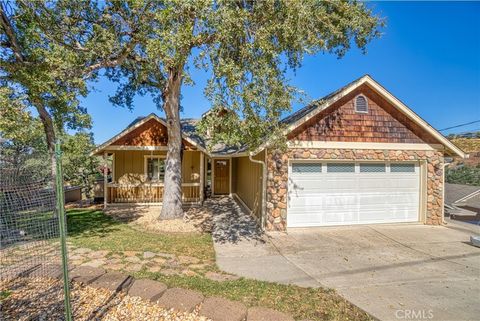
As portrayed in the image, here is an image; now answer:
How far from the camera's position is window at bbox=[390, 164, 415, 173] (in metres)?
9.43

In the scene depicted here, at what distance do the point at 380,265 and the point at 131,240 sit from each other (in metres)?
6.25

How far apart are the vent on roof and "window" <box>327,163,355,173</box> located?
1855mm

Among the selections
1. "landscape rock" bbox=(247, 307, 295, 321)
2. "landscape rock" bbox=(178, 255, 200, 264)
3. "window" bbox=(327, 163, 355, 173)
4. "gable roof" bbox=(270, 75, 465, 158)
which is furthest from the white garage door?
"landscape rock" bbox=(247, 307, 295, 321)

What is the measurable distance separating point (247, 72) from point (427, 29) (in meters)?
10.6

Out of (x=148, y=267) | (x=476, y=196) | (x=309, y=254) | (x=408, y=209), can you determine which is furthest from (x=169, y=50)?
(x=476, y=196)

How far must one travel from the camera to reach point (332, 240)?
7641 millimetres

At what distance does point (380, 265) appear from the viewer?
5.82 m

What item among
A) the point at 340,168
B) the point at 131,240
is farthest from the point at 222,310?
the point at 340,168

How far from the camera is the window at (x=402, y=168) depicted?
9.43 meters

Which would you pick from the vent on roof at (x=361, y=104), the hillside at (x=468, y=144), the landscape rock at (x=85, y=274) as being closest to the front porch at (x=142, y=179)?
the vent on roof at (x=361, y=104)

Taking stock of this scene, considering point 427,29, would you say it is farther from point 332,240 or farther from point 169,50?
point 169,50

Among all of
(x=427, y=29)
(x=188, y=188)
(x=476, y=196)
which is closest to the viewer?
(x=427, y=29)

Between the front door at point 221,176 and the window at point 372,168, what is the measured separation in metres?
9.44

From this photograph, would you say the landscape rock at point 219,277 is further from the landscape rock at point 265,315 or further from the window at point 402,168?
the window at point 402,168
